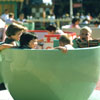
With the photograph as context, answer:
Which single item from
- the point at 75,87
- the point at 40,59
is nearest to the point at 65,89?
the point at 75,87

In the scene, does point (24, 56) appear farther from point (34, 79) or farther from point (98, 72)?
point (98, 72)

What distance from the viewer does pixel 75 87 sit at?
4.49m

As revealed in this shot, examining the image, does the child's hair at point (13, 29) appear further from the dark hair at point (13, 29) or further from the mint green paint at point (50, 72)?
the mint green paint at point (50, 72)

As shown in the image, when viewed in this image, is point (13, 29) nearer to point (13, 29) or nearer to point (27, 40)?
point (13, 29)

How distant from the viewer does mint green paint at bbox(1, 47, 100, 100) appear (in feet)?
14.1

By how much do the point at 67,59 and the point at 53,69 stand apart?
0.18 metres

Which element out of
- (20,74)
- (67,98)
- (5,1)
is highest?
(5,1)

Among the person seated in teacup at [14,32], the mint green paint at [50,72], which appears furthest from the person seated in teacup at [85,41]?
the mint green paint at [50,72]

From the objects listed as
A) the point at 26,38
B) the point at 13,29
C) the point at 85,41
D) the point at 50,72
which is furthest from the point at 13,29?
the point at 85,41

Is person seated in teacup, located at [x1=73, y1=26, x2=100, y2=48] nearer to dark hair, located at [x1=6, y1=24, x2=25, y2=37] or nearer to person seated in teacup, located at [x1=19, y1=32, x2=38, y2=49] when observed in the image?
dark hair, located at [x1=6, y1=24, x2=25, y2=37]

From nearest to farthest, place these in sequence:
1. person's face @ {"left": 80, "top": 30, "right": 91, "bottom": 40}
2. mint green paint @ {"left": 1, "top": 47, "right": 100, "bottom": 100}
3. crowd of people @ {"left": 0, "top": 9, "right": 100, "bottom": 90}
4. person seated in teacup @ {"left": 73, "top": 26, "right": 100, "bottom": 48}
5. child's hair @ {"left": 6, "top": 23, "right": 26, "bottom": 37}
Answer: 1. mint green paint @ {"left": 1, "top": 47, "right": 100, "bottom": 100}
2. crowd of people @ {"left": 0, "top": 9, "right": 100, "bottom": 90}
3. child's hair @ {"left": 6, "top": 23, "right": 26, "bottom": 37}
4. person seated in teacup @ {"left": 73, "top": 26, "right": 100, "bottom": 48}
5. person's face @ {"left": 80, "top": 30, "right": 91, "bottom": 40}

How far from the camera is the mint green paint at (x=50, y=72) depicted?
170 inches

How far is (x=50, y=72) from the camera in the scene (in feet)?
14.2

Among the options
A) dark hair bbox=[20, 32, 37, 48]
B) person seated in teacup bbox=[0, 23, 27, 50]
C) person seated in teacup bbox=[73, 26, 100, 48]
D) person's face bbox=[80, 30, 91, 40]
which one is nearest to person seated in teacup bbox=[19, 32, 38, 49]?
dark hair bbox=[20, 32, 37, 48]
